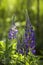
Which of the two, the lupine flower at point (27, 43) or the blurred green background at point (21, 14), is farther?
the blurred green background at point (21, 14)

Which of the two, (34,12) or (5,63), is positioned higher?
(34,12)

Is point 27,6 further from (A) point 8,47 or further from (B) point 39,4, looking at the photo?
(A) point 8,47

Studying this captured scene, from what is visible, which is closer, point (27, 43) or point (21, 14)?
point (27, 43)

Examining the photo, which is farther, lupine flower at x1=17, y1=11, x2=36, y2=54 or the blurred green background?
the blurred green background

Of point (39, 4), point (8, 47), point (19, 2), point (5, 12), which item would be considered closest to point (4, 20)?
point (5, 12)

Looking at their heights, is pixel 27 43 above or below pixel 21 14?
below

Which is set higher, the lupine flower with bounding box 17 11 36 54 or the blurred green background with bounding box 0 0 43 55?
the blurred green background with bounding box 0 0 43 55

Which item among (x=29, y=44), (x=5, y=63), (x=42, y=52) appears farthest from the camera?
(x=42, y=52)

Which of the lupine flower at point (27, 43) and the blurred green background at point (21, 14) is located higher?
the blurred green background at point (21, 14)
